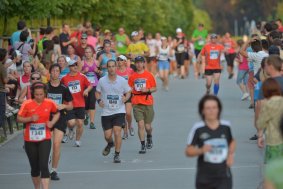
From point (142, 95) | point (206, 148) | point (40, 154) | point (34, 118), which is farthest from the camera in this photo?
point (142, 95)

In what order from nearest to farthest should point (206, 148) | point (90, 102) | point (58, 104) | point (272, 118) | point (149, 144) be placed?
1. point (206, 148)
2. point (272, 118)
3. point (58, 104)
4. point (149, 144)
5. point (90, 102)

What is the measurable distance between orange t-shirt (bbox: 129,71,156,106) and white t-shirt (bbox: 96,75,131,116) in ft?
3.87

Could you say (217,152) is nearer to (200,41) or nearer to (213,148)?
(213,148)

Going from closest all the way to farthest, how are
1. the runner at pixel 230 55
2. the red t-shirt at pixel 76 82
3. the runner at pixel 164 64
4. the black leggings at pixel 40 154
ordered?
1. the black leggings at pixel 40 154
2. the red t-shirt at pixel 76 82
3. the runner at pixel 164 64
4. the runner at pixel 230 55

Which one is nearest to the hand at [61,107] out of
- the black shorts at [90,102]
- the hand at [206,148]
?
the hand at [206,148]

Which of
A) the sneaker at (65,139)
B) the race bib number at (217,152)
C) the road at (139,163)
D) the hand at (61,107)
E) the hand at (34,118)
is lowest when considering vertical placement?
the road at (139,163)

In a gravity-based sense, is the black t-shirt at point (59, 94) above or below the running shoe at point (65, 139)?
above

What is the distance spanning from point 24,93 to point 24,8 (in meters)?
8.30

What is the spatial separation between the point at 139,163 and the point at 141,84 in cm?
181

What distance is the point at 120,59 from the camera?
20266 mm

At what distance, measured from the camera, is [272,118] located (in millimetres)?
11250

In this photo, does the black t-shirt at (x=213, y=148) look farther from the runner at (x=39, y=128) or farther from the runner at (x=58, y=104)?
the runner at (x=58, y=104)

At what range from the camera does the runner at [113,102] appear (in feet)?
55.5

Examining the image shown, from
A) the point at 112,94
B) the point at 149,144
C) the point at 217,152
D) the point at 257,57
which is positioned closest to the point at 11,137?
the point at 149,144
